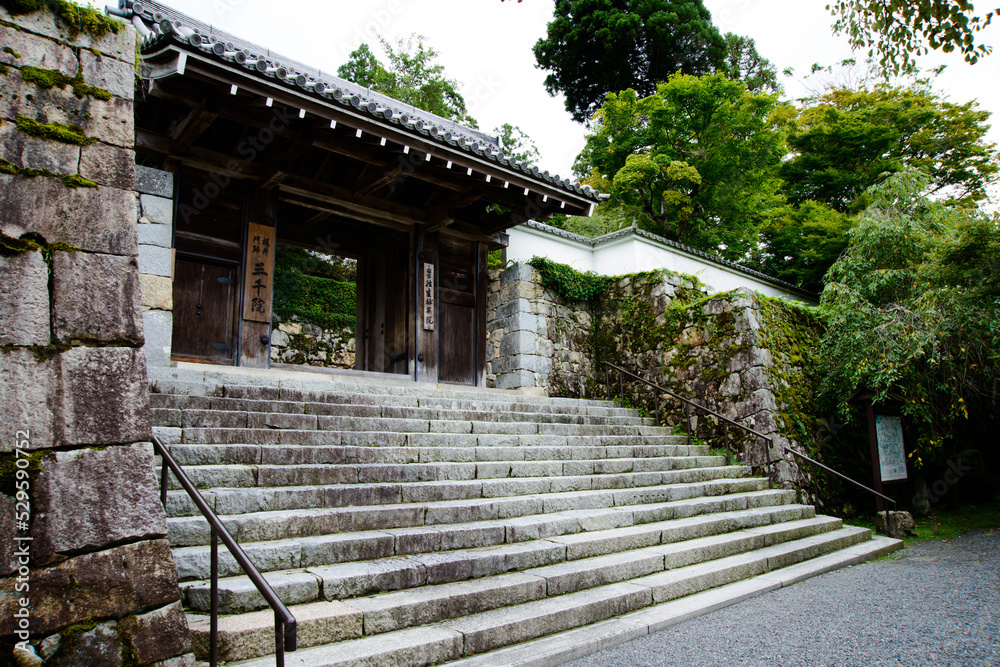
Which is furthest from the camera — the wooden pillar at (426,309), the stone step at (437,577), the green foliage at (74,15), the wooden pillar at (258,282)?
the wooden pillar at (426,309)

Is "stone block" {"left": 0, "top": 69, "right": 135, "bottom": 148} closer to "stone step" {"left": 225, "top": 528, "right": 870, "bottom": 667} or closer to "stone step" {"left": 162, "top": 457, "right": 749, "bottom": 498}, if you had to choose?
"stone step" {"left": 162, "top": 457, "right": 749, "bottom": 498}

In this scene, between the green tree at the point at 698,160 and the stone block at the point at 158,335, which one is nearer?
the stone block at the point at 158,335

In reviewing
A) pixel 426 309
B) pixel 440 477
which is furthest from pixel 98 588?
pixel 426 309

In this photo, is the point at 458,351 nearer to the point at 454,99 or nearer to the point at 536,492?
the point at 536,492

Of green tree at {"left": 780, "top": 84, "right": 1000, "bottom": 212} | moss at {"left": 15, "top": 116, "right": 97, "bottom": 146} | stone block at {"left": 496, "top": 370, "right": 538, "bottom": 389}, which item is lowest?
stone block at {"left": 496, "top": 370, "right": 538, "bottom": 389}

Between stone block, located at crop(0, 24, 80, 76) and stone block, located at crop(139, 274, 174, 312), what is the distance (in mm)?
4016

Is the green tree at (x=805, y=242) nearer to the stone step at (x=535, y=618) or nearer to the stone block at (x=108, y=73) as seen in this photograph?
the stone step at (x=535, y=618)

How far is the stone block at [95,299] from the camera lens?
2.63 m

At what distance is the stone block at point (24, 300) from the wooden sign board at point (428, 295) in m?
6.50

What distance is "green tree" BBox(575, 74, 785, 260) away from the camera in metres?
16.4

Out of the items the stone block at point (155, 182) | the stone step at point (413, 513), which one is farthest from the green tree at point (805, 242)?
the stone block at point (155, 182)

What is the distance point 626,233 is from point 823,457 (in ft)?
19.3

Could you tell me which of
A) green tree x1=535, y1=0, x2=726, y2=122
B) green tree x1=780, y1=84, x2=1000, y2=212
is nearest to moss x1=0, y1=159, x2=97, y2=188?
green tree x1=780, y1=84, x2=1000, y2=212

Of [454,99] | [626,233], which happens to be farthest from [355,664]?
[454,99]
